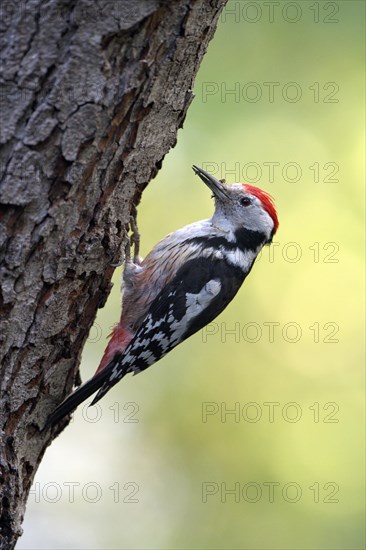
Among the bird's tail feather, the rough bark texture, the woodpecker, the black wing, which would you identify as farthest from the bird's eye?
the bird's tail feather

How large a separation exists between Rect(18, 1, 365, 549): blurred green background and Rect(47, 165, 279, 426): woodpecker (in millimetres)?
1196

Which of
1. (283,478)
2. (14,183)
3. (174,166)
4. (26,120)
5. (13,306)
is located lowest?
(283,478)

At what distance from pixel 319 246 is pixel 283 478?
5.77 ft

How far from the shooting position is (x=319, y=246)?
5.52 m

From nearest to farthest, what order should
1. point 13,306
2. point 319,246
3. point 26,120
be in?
point 26,120
point 13,306
point 319,246

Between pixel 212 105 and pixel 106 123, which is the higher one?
pixel 212 105

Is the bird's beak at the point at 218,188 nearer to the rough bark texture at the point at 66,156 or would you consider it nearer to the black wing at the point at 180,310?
the black wing at the point at 180,310

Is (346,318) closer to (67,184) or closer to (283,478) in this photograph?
(283,478)

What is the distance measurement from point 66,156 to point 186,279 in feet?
5.32

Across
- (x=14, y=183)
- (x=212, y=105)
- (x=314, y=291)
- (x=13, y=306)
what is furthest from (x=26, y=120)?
(x=314, y=291)

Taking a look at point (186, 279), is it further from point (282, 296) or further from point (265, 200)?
point (282, 296)

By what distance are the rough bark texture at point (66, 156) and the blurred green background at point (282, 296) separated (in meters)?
2.53

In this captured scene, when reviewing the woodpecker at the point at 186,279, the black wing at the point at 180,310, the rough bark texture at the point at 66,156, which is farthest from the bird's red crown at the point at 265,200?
the rough bark texture at the point at 66,156

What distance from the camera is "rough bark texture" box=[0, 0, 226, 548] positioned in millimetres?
2412
